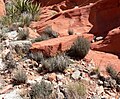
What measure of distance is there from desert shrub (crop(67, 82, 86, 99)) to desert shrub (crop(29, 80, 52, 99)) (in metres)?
0.43

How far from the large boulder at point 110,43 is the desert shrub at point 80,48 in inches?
17.6

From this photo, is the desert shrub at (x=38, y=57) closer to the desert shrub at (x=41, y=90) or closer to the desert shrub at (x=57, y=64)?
the desert shrub at (x=57, y=64)

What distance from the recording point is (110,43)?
8.95m

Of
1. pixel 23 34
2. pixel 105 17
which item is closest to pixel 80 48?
pixel 105 17

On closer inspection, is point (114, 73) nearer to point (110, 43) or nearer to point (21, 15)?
point (110, 43)

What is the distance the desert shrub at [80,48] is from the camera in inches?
338

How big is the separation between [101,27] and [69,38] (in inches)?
56.3

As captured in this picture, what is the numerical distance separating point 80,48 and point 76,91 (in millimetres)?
1892

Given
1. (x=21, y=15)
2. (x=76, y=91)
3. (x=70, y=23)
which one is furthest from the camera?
(x=21, y=15)

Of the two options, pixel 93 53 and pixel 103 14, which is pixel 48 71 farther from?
pixel 103 14

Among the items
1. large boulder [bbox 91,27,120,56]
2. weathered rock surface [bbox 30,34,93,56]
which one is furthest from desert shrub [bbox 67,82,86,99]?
large boulder [bbox 91,27,120,56]

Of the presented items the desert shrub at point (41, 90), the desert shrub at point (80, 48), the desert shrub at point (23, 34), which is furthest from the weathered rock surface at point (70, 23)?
the desert shrub at point (41, 90)

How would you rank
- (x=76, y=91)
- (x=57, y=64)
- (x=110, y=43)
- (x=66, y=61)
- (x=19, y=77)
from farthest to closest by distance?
(x=110, y=43) < (x=66, y=61) < (x=57, y=64) < (x=19, y=77) < (x=76, y=91)

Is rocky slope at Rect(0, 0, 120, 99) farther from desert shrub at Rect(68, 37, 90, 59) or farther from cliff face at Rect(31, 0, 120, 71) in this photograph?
desert shrub at Rect(68, 37, 90, 59)
